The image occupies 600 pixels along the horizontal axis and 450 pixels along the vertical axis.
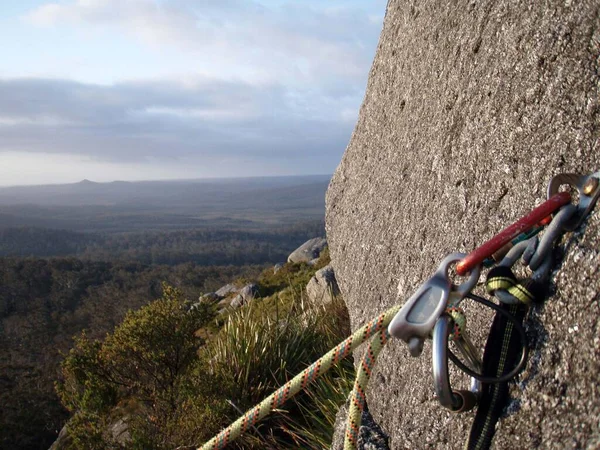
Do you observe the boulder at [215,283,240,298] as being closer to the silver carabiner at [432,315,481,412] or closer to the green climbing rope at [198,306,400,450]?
the green climbing rope at [198,306,400,450]

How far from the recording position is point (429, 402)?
1.99m

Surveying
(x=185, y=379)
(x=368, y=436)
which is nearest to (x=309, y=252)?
(x=185, y=379)

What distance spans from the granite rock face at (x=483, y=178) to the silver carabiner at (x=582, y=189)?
38 mm

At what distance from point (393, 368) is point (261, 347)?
3.55m

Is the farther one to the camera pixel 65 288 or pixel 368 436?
pixel 65 288

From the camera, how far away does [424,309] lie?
1.41 metres

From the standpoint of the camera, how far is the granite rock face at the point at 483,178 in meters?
1.40

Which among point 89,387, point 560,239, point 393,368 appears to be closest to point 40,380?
point 89,387

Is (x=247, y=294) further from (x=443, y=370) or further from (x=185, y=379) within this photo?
(x=443, y=370)

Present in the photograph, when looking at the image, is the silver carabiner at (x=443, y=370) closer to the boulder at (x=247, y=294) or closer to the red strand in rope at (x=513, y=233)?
the red strand in rope at (x=513, y=233)

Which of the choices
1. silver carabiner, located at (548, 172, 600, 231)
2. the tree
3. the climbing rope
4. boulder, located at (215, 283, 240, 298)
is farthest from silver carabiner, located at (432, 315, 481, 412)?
boulder, located at (215, 283, 240, 298)

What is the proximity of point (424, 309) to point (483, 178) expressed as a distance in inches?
33.3

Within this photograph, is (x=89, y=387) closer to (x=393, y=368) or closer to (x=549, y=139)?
(x=393, y=368)

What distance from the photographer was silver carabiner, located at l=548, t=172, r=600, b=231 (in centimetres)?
145
